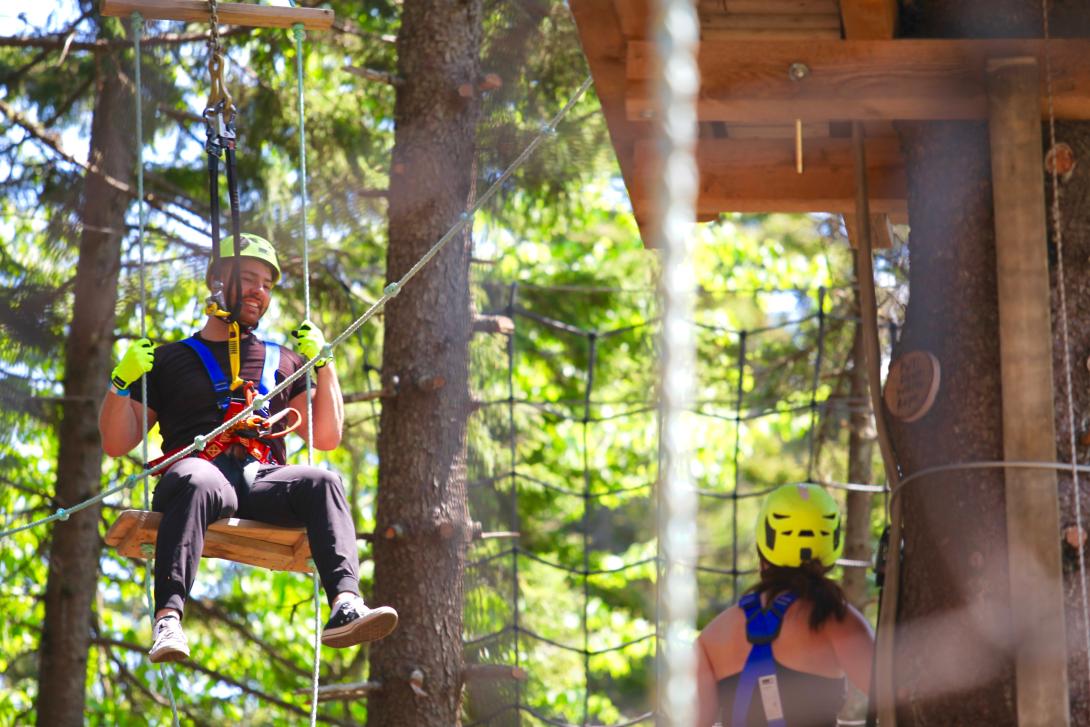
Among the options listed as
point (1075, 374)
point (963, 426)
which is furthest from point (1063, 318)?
point (963, 426)

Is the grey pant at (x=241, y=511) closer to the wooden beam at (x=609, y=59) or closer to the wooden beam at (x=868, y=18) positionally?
the wooden beam at (x=609, y=59)

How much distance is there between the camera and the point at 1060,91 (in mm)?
3066

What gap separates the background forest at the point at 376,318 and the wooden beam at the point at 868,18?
9.64 ft

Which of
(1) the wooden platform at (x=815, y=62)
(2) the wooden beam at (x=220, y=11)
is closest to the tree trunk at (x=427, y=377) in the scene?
(2) the wooden beam at (x=220, y=11)

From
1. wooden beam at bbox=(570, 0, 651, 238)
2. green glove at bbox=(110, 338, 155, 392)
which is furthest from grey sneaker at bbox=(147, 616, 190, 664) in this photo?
wooden beam at bbox=(570, 0, 651, 238)

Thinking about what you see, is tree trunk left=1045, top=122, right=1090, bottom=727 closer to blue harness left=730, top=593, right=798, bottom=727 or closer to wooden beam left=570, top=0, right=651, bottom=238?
blue harness left=730, top=593, right=798, bottom=727

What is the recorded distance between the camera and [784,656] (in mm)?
3529

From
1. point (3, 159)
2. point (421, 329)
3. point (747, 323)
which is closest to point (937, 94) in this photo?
point (421, 329)

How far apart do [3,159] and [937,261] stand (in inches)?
240

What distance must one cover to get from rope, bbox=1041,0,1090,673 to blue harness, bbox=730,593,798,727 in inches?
33.0

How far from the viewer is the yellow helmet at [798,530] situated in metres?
3.72

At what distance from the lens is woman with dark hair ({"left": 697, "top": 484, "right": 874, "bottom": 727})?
11.5ft

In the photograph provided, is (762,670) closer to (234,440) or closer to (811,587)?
(811,587)

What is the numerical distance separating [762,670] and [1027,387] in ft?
3.31
